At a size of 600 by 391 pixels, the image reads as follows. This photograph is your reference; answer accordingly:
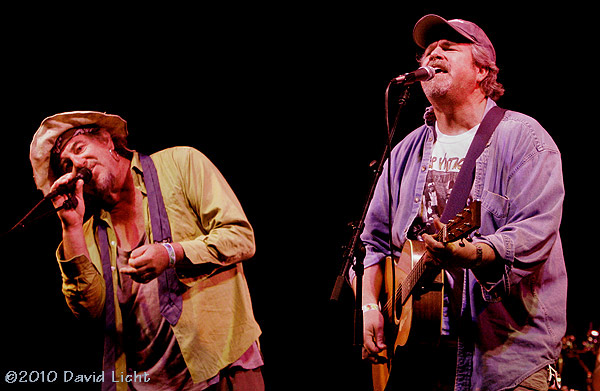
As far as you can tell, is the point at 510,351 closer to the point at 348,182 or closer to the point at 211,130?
the point at 348,182

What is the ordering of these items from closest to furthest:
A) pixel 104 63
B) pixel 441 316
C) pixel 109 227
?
pixel 441 316 < pixel 109 227 < pixel 104 63

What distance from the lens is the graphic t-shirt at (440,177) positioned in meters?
2.85

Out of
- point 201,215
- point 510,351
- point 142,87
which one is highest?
point 142,87

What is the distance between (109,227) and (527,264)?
7.88 feet

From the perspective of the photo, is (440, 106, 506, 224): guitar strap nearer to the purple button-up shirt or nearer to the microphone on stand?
the purple button-up shirt

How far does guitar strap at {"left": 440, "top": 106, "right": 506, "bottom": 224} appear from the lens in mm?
2639

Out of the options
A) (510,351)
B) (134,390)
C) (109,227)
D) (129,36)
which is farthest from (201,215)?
(129,36)

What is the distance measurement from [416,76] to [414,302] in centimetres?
106

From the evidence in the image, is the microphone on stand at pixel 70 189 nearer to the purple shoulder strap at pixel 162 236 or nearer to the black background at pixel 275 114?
the purple shoulder strap at pixel 162 236

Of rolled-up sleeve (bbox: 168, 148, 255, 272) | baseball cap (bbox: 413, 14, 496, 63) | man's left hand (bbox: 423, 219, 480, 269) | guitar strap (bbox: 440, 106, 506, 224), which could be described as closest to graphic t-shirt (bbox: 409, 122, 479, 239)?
guitar strap (bbox: 440, 106, 506, 224)

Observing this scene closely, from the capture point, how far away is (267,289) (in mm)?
4922

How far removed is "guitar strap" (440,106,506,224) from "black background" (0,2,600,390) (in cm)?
193

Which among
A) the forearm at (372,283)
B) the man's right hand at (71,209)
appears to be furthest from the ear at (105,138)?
the forearm at (372,283)

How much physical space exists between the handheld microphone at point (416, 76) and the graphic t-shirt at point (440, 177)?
0.34 meters
